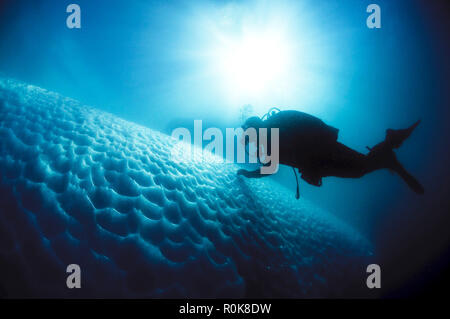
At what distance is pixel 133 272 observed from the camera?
2.33 meters

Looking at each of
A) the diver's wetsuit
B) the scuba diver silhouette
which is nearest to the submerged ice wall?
the diver's wetsuit

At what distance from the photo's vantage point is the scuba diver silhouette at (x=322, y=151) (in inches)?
174

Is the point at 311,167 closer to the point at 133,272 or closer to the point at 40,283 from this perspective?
the point at 133,272

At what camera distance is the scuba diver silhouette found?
443 centimetres

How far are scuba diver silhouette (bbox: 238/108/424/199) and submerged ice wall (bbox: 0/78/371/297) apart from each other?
1.94m

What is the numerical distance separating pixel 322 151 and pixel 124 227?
456 centimetres

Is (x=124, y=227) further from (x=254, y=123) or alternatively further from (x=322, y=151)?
(x=322, y=151)

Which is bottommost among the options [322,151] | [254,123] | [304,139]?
[322,151]

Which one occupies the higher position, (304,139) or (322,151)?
(304,139)

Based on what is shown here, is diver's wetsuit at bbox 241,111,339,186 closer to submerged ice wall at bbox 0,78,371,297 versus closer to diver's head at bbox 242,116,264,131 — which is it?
diver's head at bbox 242,116,264,131

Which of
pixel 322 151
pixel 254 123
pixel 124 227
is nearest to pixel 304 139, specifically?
pixel 322 151

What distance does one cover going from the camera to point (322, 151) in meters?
4.42

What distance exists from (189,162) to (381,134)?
182 ft

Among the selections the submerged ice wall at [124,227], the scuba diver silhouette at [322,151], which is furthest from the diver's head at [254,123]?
the submerged ice wall at [124,227]
